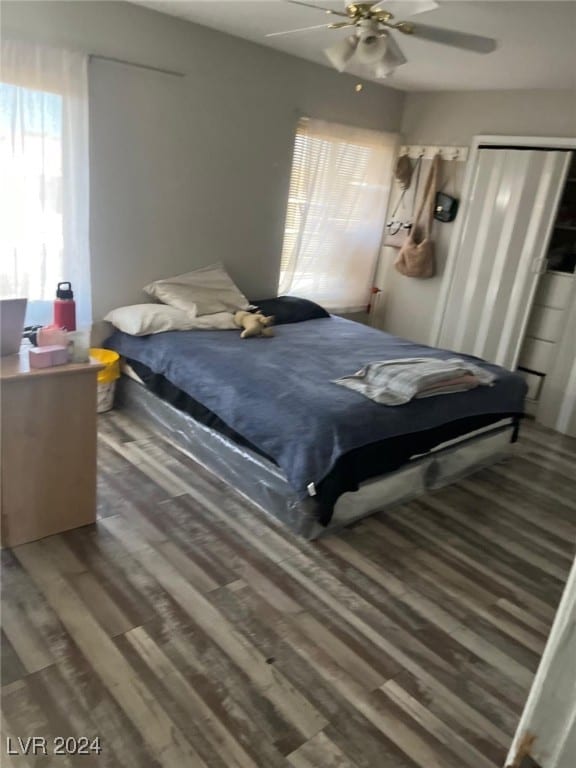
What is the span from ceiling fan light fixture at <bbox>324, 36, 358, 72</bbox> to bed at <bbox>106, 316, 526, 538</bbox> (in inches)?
56.6

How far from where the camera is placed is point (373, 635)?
1964mm

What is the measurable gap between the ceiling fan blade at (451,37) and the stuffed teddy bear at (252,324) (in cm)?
→ 174

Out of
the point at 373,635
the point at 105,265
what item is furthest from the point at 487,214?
the point at 373,635

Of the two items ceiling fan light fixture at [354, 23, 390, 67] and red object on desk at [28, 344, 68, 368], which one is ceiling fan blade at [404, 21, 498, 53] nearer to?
ceiling fan light fixture at [354, 23, 390, 67]

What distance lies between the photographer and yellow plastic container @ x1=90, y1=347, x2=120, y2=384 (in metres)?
3.34

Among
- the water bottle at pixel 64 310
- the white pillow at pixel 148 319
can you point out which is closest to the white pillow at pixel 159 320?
the white pillow at pixel 148 319

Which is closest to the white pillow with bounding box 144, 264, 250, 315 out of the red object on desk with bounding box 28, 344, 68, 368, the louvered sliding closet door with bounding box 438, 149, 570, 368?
the red object on desk with bounding box 28, 344, 68, 368

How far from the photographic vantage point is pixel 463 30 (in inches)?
113

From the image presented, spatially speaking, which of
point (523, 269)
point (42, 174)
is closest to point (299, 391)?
point (42, 174)

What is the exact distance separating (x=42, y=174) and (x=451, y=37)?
2124mm

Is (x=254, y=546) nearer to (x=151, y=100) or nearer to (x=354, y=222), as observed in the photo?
(x=151, y=100)

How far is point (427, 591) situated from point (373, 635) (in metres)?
0.36

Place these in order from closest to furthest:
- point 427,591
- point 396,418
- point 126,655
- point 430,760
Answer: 1. point 430,760
2. point 126,655
3. point 427,591
4. point 396,418

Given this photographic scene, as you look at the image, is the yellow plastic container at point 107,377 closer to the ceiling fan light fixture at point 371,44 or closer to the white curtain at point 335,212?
the white curtain at point 335,212
